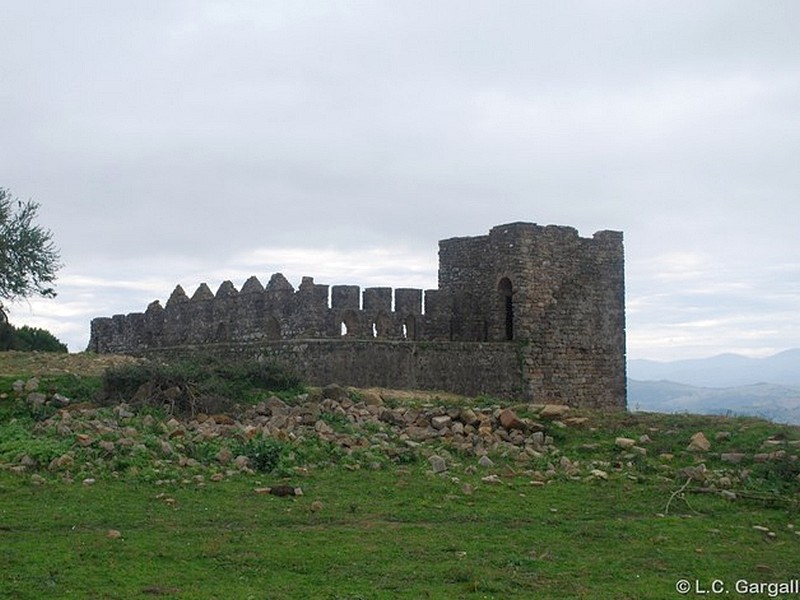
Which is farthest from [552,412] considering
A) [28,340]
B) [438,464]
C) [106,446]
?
[28,340]

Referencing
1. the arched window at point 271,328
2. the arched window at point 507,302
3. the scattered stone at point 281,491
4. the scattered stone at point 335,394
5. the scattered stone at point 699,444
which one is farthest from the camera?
the arched window at point 507,302

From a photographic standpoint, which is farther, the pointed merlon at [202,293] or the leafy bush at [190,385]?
the pointed merlon at [202,293]

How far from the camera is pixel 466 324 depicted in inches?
1070

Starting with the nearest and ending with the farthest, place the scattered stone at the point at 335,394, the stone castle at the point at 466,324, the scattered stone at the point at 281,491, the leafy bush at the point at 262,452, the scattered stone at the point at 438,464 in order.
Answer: the scattered stone at the point at 281,491, the leafy bush at the point at 262,452, the scattered stone at the point at 438,464, the scattered stone at the point at 335,394, the stone castle at the point at 466,324

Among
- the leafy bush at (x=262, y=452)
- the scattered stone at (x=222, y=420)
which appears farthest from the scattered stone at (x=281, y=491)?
the scattered stone at (x=222, y=420)

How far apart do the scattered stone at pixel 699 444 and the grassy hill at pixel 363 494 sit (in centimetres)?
4

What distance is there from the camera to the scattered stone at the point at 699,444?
51.6 feet

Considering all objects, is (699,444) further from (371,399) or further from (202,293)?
(202,293)

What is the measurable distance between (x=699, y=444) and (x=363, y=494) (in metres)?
5.29

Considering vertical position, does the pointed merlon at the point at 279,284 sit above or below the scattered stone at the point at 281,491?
above

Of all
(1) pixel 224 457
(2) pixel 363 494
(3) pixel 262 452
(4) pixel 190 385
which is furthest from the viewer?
(4) pixel 190 385

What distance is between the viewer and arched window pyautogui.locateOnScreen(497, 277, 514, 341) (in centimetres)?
2672

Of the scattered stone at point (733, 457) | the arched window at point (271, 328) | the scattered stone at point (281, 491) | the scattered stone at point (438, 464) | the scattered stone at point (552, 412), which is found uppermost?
the arched window at point (271, 328)

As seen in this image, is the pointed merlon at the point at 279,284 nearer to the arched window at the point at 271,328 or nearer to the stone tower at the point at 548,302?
the arched window at the point at 271,328
